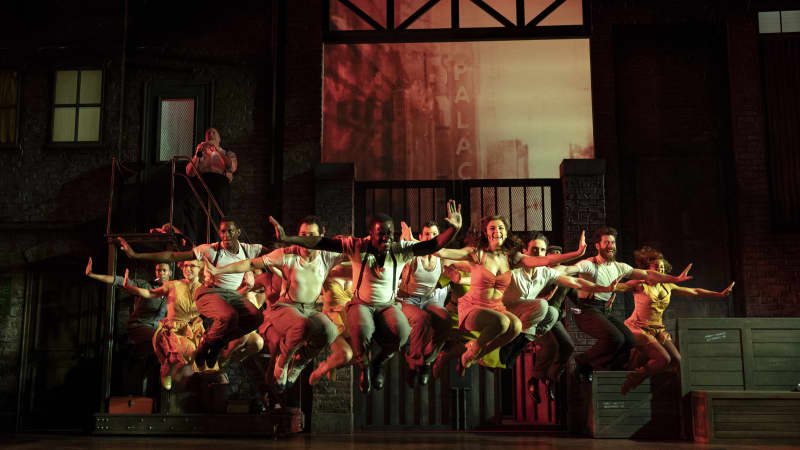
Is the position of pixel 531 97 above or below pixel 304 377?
above

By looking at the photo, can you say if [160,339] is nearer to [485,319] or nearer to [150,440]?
[150,440]

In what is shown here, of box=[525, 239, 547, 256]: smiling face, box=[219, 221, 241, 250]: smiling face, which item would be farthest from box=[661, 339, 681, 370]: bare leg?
box=[219, 221, 241, 250]: smiling face

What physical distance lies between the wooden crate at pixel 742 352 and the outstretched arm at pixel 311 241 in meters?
4.97

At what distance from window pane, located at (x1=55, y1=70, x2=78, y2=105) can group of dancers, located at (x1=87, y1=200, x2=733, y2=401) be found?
578 cm

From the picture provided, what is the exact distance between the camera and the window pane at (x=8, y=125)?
14.0m

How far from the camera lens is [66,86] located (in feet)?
46.2

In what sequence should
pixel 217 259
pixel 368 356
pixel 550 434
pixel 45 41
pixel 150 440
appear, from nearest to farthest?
pixel 368 356
pixel 217 259
pixel 150 440
pixel 550 434
pixel 45 41

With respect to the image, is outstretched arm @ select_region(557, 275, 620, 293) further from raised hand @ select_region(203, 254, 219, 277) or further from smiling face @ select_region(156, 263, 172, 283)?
smiling face @ select_region(156, 263, 172, 283)

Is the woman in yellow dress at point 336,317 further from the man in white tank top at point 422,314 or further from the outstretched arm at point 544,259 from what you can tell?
the outstretched arm at point 544,259

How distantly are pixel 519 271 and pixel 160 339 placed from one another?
16.6 feet

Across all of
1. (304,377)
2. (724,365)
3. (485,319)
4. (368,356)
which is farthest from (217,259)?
(724,365)

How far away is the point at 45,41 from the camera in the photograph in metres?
14.1

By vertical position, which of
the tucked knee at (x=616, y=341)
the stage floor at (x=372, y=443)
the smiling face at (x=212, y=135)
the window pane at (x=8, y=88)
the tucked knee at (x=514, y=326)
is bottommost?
the stage floor at (x=372, y=443)

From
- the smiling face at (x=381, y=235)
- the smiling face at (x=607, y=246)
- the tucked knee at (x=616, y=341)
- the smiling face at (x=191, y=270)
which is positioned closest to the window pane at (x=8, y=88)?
the smiling face at (x=191, y=270)
